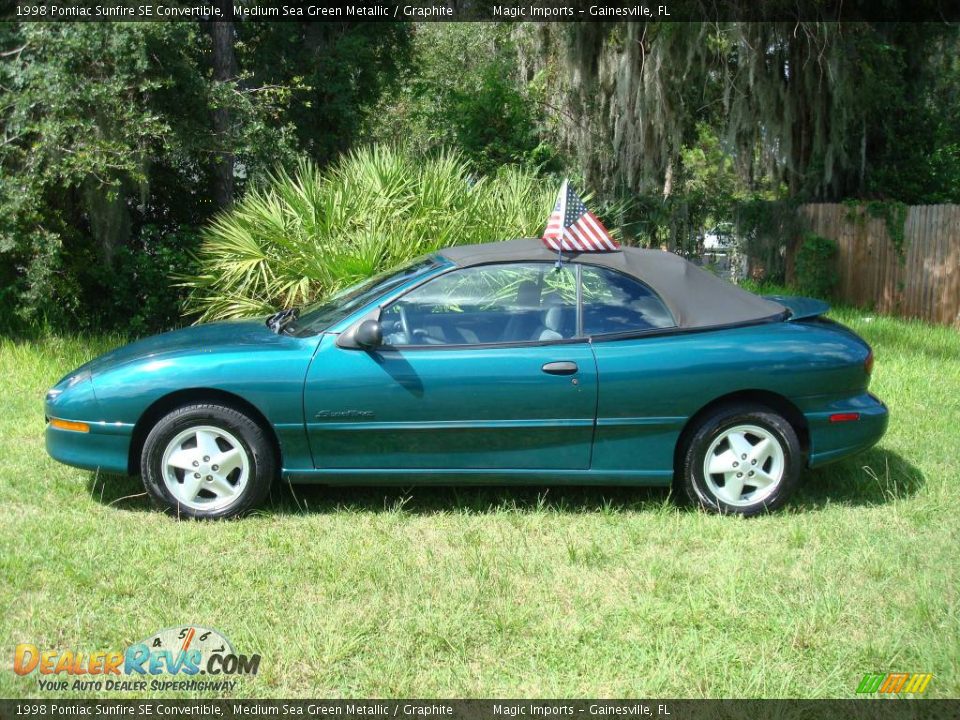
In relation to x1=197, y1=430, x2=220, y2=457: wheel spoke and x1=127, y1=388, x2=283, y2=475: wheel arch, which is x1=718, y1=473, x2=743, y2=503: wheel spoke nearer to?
x1=127, y1=388, x2=283, y2=475: wheel arch

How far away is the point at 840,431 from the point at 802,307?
86 cm

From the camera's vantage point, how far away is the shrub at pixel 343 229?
30.7 feet

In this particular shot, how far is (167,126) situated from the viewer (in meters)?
9.85

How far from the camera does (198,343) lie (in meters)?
5.42

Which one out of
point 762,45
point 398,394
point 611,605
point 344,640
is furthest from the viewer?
point 762,45

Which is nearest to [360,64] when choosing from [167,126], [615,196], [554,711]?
[615,196]

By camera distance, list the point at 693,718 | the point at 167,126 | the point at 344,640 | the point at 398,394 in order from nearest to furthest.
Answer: the point at 693,718 → the point at 344,640 → the point at 398,394 → the point at 167,126

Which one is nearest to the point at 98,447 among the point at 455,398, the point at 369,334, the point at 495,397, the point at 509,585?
the point at 369,334

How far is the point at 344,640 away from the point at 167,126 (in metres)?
7.48

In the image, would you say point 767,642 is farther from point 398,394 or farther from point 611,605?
point 398,394

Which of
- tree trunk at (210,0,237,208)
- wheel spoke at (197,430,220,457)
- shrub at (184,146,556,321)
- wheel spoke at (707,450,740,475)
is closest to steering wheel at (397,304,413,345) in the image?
wheel spoke at (197,430,220,457)

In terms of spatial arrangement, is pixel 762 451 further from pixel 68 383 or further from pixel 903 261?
pixel 903 261

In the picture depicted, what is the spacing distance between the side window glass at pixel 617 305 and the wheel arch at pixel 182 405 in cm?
180

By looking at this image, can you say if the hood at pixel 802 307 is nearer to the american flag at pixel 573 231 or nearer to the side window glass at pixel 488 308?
the american flag at pixel 573 231
